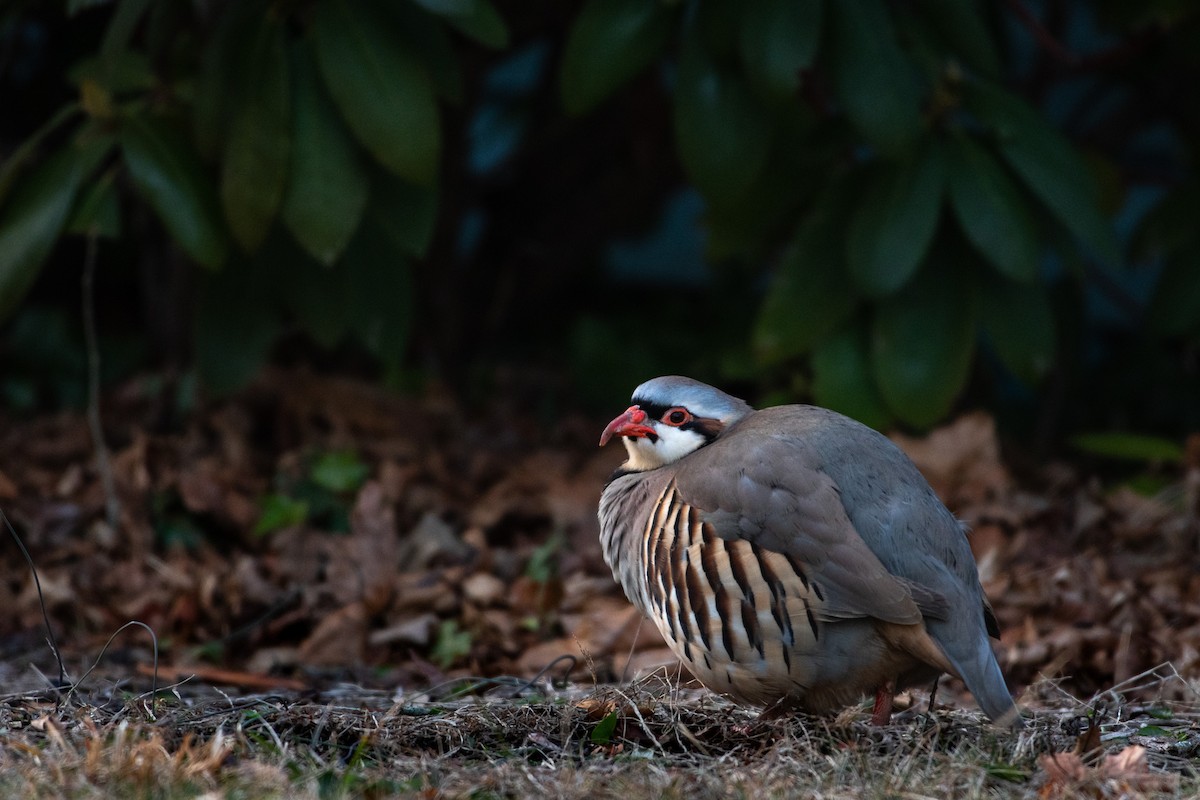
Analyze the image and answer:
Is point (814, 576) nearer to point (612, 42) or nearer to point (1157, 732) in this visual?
point (1157, 732)

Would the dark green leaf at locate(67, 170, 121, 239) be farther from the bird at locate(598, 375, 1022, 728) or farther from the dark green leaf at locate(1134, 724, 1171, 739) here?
the dark green leaf at locate(1134, 724, 1171, 739)

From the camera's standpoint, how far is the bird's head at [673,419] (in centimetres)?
363

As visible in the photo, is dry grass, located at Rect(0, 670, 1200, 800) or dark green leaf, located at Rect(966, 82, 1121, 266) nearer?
dry grass, located at Rect(0, 670, 1200, 800)

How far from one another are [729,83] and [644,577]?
2320mm

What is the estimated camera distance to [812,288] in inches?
212

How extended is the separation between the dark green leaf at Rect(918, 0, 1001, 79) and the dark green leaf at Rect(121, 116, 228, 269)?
2801 millimetres

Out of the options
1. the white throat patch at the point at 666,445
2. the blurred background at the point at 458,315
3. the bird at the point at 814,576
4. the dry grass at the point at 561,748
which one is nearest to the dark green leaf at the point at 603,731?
the dry grass at the point at 561,748

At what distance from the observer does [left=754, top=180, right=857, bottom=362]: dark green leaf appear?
5.38 metres

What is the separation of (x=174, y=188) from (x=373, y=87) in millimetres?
842

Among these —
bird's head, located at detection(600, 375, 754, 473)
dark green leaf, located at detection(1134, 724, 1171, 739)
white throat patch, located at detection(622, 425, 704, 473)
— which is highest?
bird's head, located at detection(600, 375, 754, 473)

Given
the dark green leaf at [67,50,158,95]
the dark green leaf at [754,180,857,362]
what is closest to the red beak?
the dark green leaf at [754,180,857,362]

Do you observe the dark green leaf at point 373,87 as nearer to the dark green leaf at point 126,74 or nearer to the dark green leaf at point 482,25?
the dark green leaf at point 482,25

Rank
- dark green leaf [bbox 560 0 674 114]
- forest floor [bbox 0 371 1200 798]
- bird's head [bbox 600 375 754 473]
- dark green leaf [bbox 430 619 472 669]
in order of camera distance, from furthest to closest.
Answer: dark green leaf [bbox 560 0 674 114], dark green leaf [bbox 430 619 472 669], bird's head [bbox 600 375 754 473], forest floor [bbox 0 371 1200 798]

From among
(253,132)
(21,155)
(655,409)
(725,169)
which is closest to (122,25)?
(253,132)
